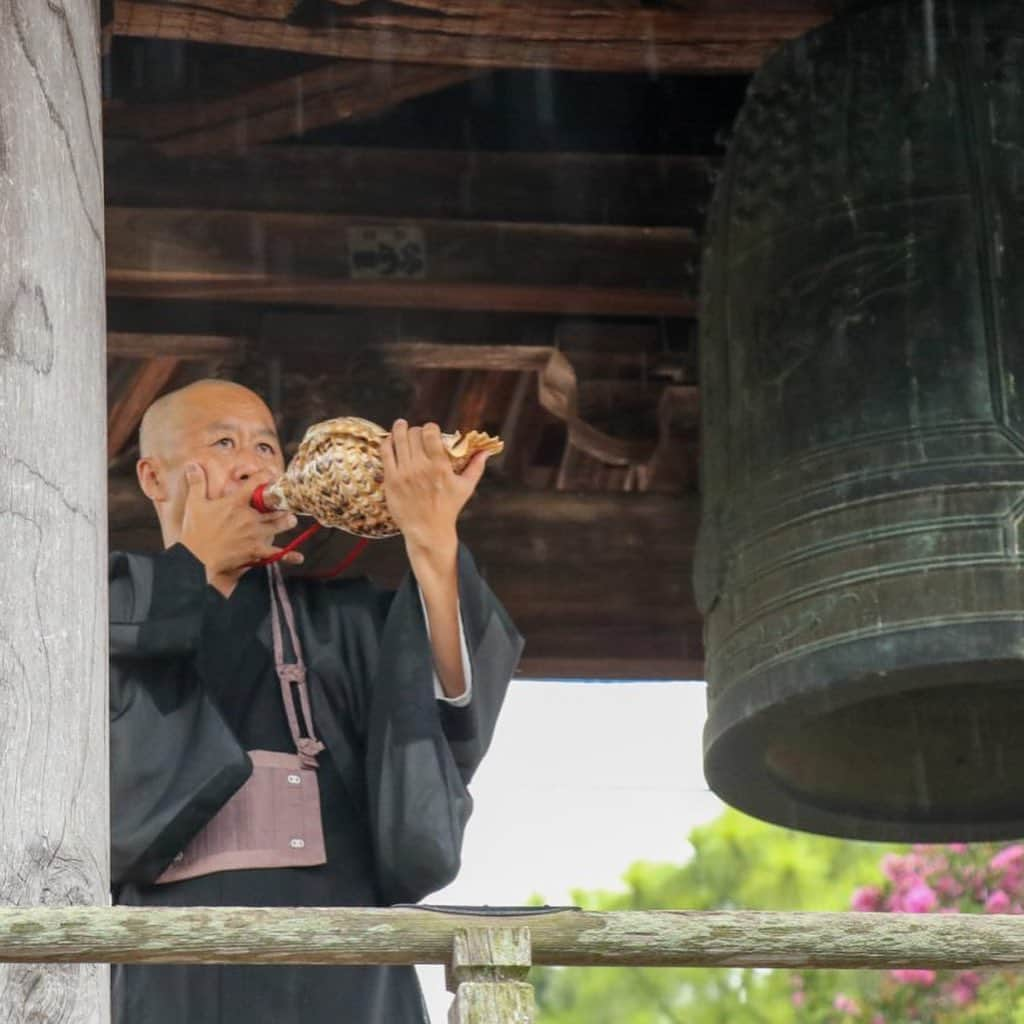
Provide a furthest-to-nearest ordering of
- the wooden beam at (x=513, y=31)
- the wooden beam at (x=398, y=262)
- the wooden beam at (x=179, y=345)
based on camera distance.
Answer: the wooden beam at (x=179, y=345) → the wooden beam at (x=398, y=262) → the wooden beam at (x=513, y=31)

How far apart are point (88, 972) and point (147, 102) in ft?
5.97

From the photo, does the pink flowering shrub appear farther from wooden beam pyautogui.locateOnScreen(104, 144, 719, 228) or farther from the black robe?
the black robe

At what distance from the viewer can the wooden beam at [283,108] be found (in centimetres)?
373

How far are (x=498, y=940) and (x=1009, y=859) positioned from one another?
241 inches

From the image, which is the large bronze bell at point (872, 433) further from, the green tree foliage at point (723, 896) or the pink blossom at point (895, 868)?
the green tree foliage at point (723, 896)

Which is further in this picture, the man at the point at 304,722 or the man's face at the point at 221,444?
the man's face at the point at 221,444

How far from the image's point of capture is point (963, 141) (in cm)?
338

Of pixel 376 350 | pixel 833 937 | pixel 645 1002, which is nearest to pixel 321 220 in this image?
pixel 376 350

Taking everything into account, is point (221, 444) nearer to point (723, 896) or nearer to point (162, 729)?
point (162, 729)

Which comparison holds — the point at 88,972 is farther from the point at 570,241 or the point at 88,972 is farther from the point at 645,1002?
the point at 645,1002

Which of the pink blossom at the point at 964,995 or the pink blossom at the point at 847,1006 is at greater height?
the pink blossom at the point at 847,1006

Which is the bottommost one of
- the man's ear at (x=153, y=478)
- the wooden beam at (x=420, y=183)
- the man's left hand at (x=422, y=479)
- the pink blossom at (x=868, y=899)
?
the man's left hand at (x=422, y=479)

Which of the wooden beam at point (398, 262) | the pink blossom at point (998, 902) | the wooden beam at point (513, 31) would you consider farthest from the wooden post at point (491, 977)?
the pink blossom at point (998, 902)

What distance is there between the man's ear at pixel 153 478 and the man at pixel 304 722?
11 cm
